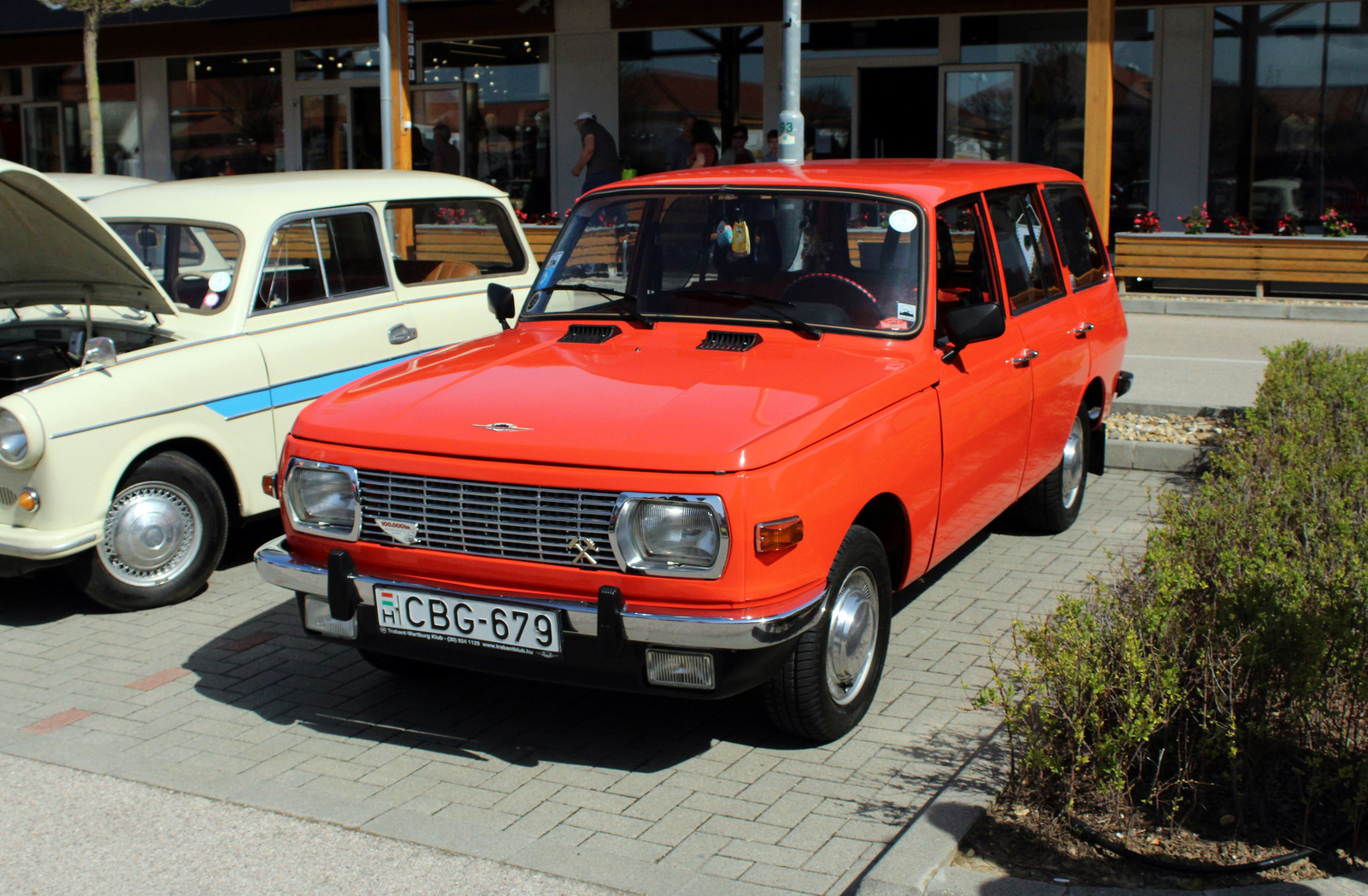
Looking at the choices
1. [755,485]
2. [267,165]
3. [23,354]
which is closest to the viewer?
[755,485]

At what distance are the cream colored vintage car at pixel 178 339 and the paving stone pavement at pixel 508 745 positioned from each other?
492 mm

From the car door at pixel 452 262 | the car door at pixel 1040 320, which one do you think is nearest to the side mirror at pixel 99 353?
the car door at pixel 452 262

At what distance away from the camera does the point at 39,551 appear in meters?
5.45

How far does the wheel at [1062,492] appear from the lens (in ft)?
22.4

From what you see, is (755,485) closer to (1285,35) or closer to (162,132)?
(1285,35)

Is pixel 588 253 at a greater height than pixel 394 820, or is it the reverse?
pixel 588 253

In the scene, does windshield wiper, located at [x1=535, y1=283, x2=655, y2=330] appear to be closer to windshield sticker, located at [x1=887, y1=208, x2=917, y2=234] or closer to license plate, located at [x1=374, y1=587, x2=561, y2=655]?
windshield sticker, located at [x1=887, y1=208, x2=917, y2=234]

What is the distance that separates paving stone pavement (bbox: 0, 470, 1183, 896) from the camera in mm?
3838

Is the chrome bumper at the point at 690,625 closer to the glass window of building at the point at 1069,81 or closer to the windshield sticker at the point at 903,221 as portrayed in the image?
the windshield sticker at the point at 903,221

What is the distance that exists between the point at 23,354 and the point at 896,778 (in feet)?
14.9

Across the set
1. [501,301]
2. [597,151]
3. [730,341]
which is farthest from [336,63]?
[730,341]

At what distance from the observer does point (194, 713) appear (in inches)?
190

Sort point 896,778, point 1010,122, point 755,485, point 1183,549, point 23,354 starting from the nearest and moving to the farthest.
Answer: point 755,485 < point 896,778 < point 1183,549 < point 23,354 < point 1010,122

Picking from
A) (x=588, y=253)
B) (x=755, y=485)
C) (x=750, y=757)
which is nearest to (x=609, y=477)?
(x=755, y=485)
